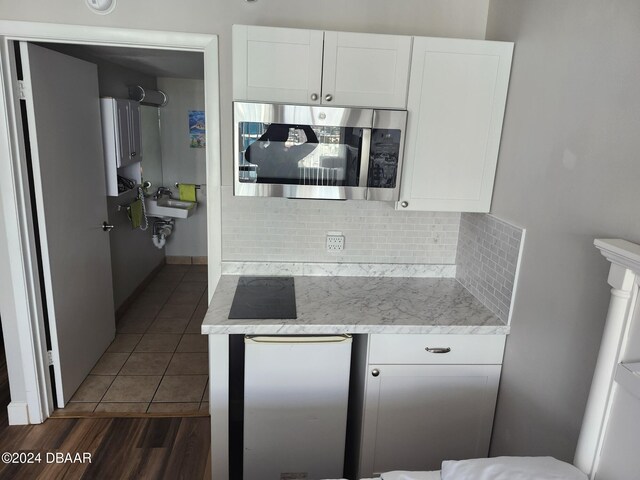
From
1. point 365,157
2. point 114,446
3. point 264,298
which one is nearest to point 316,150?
point 365,157

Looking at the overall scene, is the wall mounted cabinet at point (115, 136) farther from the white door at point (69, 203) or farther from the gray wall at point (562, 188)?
the gray wall at point (562, 188)

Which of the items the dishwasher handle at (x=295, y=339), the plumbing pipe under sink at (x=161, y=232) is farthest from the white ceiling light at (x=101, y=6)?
the plumbing pipe under sink at (x=161, y=232)

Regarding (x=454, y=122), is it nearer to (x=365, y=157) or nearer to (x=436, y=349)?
(x=365, y=157)

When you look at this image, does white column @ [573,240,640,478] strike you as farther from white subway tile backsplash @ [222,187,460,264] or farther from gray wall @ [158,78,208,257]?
gray wall @ [158,78,208,257]

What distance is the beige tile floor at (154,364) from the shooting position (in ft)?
9.00

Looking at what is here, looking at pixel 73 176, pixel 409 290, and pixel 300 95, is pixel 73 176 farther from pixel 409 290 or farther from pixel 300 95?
pixel 409 290

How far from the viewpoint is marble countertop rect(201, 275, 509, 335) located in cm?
185

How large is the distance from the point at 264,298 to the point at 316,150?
71cm

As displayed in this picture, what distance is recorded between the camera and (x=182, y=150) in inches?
199

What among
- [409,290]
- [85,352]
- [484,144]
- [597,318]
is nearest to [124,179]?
[85,352]

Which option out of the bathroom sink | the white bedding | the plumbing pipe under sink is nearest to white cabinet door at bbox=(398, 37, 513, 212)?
the white bedding

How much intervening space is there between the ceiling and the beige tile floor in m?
2.04

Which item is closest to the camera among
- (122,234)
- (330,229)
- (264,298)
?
(264,298)

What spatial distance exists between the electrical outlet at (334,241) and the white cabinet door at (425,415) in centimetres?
70
